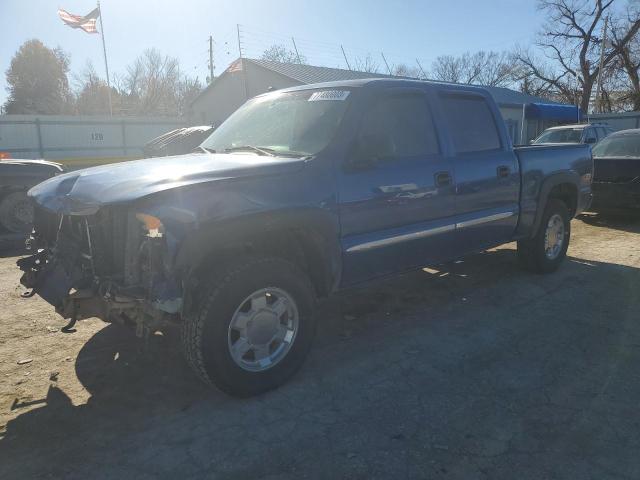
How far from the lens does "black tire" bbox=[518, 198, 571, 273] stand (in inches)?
218

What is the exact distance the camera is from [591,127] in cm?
1522

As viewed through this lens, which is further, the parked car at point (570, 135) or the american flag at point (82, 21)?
the american flag at point (82, 21)

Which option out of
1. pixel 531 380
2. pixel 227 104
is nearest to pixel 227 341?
pixel 531 380

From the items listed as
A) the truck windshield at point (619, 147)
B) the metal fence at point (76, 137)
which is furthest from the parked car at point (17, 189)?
the metal fence at point (76, 137)

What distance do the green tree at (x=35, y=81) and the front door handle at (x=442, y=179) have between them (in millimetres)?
61406

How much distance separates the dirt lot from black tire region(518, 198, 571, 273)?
974 millimetres

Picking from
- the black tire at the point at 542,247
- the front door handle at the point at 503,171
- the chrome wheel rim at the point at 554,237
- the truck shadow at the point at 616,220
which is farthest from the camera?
the truck shadow at the point at 616,220

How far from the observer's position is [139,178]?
9.95ft

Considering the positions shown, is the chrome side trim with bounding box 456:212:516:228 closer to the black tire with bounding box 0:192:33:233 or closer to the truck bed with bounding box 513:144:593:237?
the truck bed with bounding box 513:144:593:237

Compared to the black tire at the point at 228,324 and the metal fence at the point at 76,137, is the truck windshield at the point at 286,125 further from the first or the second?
the metal fence at the point at 76,137

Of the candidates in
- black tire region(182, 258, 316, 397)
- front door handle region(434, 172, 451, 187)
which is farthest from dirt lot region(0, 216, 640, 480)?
front door handle region(434, 172, 451, 187)

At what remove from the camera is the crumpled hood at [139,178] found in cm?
285

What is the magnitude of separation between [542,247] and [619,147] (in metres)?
5.50

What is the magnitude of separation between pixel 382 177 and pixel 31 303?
3.70m
